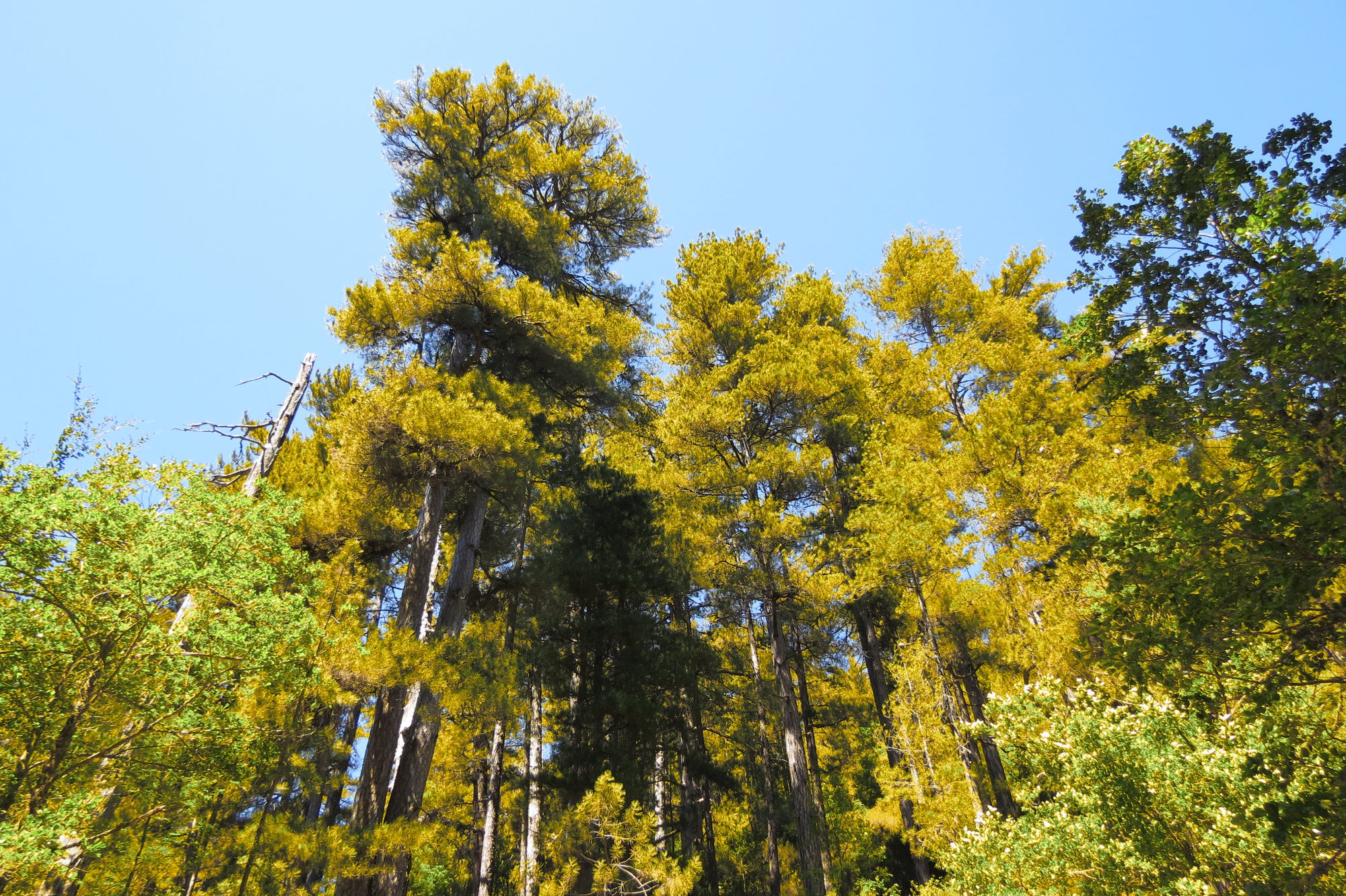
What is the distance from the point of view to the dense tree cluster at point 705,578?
390 cm

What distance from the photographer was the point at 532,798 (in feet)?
28.5

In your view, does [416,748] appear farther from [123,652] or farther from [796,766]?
[796,766]

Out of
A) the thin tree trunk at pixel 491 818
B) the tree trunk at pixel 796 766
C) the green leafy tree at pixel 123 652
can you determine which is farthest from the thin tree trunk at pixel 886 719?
the green leafy tree at pixel 123 652

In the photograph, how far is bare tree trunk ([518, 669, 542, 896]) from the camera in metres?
8.00

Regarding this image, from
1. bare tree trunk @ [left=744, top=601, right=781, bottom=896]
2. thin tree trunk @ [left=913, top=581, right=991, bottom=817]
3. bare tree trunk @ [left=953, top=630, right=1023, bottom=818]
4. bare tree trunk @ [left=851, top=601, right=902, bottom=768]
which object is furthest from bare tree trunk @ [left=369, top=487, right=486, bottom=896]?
bare tree trunk @ [left=851, top=601, right=902, bottom=768]

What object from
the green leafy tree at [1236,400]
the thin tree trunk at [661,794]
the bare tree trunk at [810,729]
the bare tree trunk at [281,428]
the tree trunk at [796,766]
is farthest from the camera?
the thin tree trunk at [661,794]

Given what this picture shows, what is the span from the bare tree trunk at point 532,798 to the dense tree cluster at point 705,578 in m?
0.12

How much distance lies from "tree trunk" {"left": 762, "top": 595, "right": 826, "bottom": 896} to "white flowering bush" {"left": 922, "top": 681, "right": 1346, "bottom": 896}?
2.89 metres

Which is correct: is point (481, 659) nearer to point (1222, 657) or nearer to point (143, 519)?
point (143, 519)

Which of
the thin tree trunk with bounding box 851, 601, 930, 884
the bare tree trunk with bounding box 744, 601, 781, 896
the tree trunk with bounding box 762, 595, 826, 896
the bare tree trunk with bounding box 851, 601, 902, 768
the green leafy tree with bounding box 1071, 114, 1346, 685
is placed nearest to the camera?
the green leafy tree with bounding box 1071, 114, 1346, 685

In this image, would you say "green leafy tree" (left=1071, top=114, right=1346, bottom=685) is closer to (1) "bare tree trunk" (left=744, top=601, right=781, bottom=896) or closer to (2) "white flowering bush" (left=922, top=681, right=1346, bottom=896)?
(2) "white flowering bush" (left=922, top=681, right=1346, bottom=896)

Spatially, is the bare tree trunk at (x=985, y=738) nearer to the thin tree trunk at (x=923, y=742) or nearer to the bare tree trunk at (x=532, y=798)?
the thin tree trunk at (x=923, y=742)

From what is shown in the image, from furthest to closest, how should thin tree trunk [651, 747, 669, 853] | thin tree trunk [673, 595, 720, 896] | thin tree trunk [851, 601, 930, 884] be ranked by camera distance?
thin tree trunk [651, 747, 669, 853] < thin tree trunk [851, 601, 930, 884] < thin tree trunk [673, 595, 720, 896]

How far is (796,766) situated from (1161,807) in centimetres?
534
